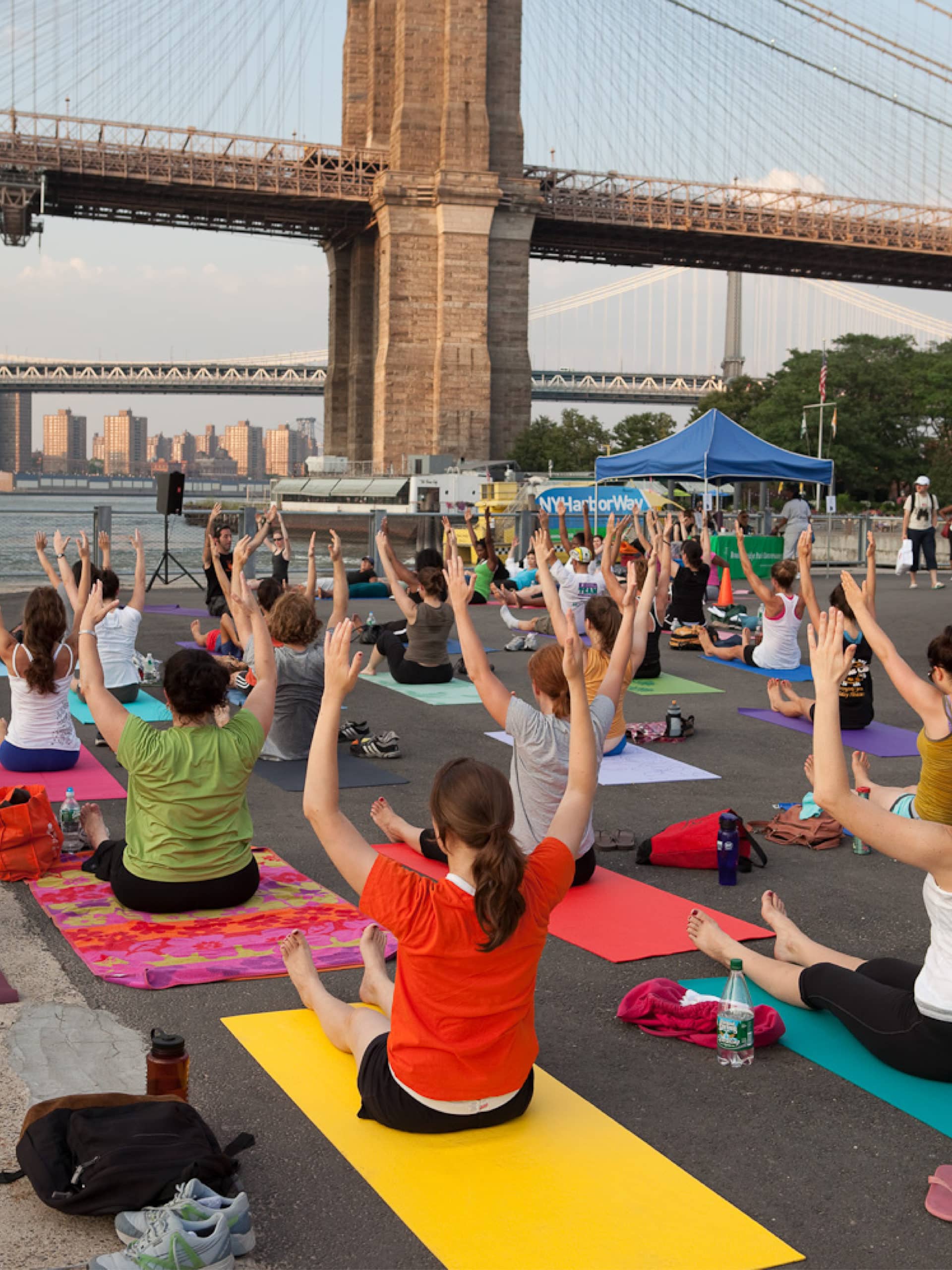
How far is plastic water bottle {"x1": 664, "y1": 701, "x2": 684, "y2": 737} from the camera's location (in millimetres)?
10188

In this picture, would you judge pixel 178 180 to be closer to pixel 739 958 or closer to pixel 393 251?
pixel 393 251

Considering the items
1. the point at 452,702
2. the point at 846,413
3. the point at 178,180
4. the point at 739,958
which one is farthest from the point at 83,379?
the point at 739,958

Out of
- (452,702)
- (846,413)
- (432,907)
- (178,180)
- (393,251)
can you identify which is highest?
(178,180)

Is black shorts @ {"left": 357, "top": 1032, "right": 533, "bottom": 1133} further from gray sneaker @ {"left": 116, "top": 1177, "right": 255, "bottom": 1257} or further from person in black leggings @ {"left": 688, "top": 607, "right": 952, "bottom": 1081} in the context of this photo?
person in black leggings @ {"left": 688, "top": 607, "right": 952, "bottom": 1081}

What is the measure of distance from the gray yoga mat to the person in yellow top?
1.44 m

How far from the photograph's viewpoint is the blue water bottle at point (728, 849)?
6363 mm

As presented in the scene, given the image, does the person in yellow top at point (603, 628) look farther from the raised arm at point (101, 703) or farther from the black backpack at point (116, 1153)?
the black backpack at point (116, 1153)

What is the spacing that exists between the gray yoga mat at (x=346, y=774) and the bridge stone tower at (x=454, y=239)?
155 ft

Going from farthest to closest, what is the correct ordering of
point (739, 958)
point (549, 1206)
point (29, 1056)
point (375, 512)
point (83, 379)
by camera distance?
point (83, 379) < point (375, 512) < point (739, 958) < point (29, 1056) < point (549, 1206)

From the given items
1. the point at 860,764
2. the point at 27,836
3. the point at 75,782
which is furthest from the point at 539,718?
the point at 75,782

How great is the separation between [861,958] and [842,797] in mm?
2140

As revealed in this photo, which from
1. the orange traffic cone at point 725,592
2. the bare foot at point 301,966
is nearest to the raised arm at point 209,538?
the orange traffic cone at point 725,592

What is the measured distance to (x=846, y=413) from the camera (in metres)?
61.2

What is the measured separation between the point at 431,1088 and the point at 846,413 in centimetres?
6114
